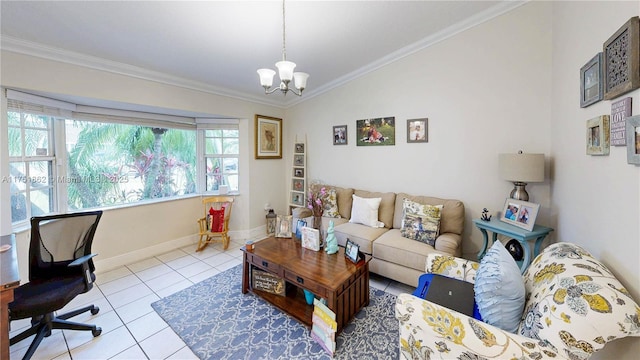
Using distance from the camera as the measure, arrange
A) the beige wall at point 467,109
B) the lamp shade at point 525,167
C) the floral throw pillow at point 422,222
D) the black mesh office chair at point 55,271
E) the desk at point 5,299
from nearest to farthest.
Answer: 1. the desk at point 5,299
2. the black mesh office chair at point 55,271
3. the lamp shade at point 525,167
4. the beige wall at point 467,109
5. the floral throw pillow at point 422,222

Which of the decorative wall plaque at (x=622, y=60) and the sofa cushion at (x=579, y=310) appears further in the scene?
the decorative wall plaque at (x=622, y=60)

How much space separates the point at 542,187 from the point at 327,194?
2501mm

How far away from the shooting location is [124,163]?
10.9 ft

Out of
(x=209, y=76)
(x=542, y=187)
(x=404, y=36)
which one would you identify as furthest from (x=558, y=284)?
(x=209, y=76)

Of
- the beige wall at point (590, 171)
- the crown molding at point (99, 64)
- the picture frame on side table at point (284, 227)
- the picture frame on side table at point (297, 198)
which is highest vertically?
the crown molding at point (99, 64)

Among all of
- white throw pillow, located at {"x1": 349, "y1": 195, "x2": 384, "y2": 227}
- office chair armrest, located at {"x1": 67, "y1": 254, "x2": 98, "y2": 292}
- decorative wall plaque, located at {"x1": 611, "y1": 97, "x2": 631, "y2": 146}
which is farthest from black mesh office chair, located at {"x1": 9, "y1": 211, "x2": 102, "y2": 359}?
decorative wall plaque, located at {"x1": 611, "y1": 97, "x2": 631, "y2": 146}

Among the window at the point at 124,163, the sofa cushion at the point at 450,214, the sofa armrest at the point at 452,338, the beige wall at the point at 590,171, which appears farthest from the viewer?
the window at the point at 124,163

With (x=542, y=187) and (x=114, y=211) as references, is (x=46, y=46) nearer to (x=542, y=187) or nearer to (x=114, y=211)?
(x=114, y=211)

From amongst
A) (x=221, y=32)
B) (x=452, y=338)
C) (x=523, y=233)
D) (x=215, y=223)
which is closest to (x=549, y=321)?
(x=452, y=338)

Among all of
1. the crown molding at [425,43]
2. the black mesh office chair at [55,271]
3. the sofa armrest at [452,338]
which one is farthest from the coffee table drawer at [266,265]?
the crown molding at [425,43]

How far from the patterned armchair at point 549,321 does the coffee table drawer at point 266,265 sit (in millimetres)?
1141

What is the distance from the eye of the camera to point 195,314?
83.5 inches

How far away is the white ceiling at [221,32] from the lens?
189 centimetres

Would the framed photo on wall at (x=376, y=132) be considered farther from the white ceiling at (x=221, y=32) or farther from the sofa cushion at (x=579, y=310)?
the sofa cushion at (x=579, y=310)
